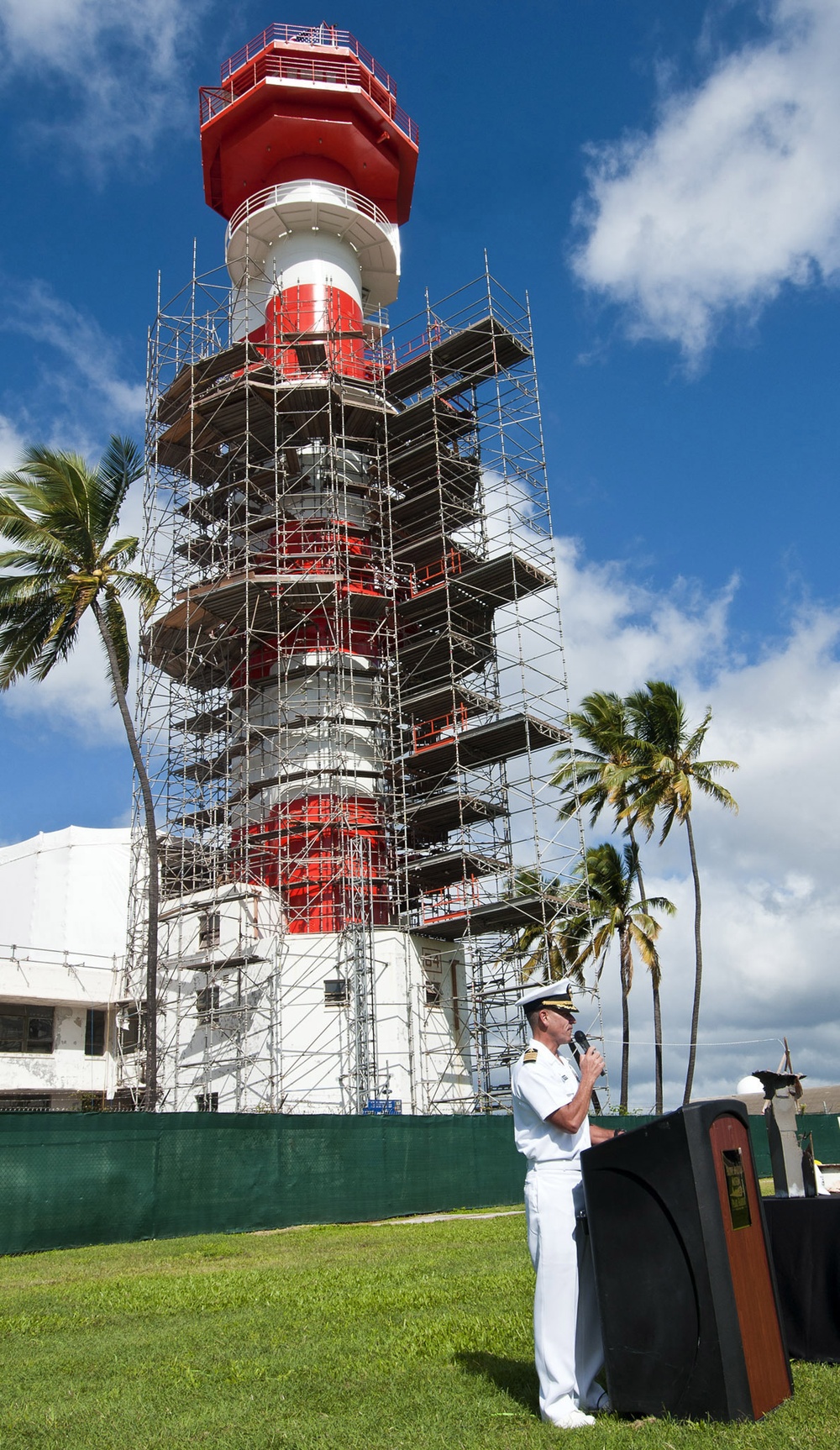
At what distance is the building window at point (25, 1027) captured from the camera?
28.5 metres

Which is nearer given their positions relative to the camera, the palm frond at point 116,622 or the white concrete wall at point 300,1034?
the palm frond at point 116,622

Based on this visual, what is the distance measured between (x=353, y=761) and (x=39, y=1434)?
81.5ft

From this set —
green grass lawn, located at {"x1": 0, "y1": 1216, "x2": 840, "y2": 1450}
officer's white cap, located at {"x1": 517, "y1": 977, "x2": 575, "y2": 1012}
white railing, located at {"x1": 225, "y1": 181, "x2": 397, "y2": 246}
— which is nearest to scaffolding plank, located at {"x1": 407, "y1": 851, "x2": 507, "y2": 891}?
green grass lawn, located at {"x1": 0, "y1": 1216, "x2": 840, "y2": 1450}

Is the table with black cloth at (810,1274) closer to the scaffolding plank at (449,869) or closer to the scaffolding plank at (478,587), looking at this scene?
the scaffolding plank at (449,869)

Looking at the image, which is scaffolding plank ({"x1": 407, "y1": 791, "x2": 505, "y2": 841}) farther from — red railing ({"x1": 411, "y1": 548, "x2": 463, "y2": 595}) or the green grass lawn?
the green grass lawn

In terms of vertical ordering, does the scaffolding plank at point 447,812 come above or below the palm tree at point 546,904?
above

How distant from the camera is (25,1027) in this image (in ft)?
94.8

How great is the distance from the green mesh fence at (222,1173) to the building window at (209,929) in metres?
8.67

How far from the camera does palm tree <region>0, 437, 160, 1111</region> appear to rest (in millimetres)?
24156

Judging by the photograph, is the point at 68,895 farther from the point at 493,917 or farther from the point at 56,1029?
the point at 493,917

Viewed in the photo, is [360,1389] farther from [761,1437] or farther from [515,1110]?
[761,1437]

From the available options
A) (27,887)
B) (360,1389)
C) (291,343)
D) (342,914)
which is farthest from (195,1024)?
(360,1389)

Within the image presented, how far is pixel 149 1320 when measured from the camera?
312 inches

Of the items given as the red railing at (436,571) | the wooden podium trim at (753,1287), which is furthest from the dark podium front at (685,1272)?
the red railing at (436,571)
